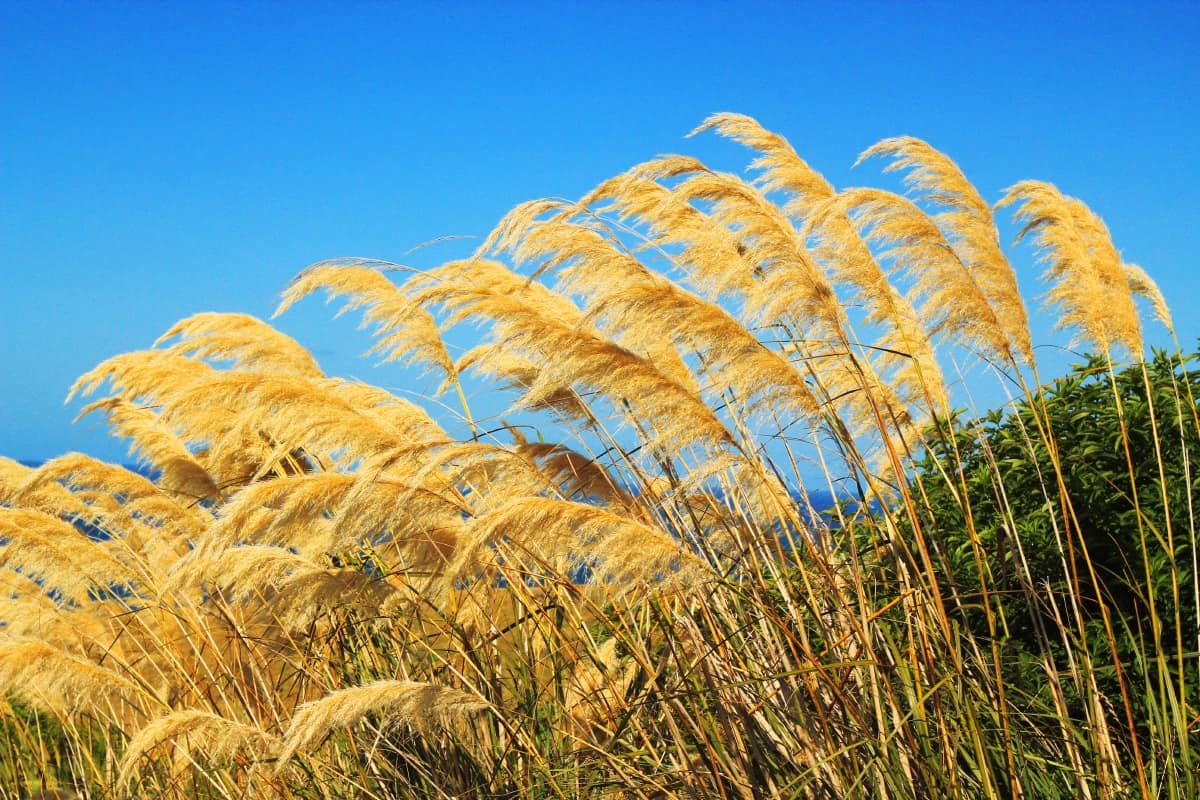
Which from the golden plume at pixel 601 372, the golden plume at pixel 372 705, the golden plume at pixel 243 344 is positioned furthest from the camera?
the golden plume at pixel 243 344

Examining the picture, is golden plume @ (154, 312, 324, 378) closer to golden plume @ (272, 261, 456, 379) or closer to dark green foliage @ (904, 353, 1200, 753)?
golden plume @ (272, 261, 456, 379)

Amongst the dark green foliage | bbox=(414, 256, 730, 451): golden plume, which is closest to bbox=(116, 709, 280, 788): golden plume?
bbox=(414, 256, 730, 451): golden plume

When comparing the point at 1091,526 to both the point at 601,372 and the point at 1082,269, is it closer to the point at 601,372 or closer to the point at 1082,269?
the point at 1082,269

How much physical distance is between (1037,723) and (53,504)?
4.79 m

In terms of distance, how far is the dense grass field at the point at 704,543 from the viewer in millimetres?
3217

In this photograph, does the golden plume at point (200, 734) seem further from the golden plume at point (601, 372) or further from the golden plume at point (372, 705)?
the golden plume at point (601, 372)

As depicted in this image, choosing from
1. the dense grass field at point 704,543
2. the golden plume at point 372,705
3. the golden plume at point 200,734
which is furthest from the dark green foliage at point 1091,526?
the golden plume at point 200,734

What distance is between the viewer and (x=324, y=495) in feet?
11.0

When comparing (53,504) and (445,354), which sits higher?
(445,354)

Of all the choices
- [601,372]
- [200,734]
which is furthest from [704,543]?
[200,734]

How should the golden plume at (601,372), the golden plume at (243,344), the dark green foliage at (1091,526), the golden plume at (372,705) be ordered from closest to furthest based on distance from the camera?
1. the golden plume at (372,705)
2. the golden plume at (601,372)
3. the dark green foliage at (1091,526)
4. the golden plume at (243,344)

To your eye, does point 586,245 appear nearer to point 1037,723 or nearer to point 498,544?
point 498,544

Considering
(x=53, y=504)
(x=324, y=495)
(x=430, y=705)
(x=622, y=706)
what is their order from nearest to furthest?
(x=430, y=705)
(x=324, y=495)
(x=622, y=706)
(x=53, y=504)

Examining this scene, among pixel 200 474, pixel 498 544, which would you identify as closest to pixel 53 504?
pixel 200 474
